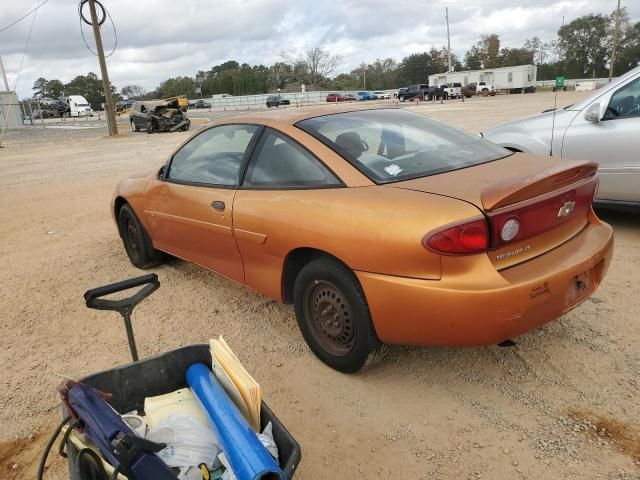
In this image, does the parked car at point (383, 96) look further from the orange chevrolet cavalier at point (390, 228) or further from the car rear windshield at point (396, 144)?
the orange chevrolet cavalier at point (390, 228)

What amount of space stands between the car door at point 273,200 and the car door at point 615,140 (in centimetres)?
325

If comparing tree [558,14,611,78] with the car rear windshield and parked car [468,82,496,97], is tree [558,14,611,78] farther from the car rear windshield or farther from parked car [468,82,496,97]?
the car rear windshield

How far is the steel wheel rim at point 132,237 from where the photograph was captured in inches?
187

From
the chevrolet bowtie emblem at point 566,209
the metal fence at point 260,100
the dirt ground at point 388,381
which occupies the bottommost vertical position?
the dirt ground at point 388,381

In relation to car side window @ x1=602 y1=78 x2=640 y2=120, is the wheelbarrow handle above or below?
below

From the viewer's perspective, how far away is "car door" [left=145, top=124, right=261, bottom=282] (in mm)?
3406

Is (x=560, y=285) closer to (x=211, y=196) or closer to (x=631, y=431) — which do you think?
(x=631, y=431)

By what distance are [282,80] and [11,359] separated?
97.8 meters

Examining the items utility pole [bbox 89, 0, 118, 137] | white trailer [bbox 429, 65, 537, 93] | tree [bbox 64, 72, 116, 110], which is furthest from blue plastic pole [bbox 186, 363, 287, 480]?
tree [bbox 64, 72, 116, 110]

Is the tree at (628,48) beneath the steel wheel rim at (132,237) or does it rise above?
above

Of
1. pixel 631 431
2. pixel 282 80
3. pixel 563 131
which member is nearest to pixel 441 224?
pixel 631 431

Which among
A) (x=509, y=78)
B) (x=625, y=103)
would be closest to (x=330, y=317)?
(x=625, y=103)

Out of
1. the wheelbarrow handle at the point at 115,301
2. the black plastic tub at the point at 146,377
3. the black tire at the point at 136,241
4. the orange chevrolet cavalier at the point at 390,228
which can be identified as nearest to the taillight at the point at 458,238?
the orange chevrolet cavalier at the point at 390,228

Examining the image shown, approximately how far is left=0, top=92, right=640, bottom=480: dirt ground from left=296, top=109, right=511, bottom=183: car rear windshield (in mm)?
1126
